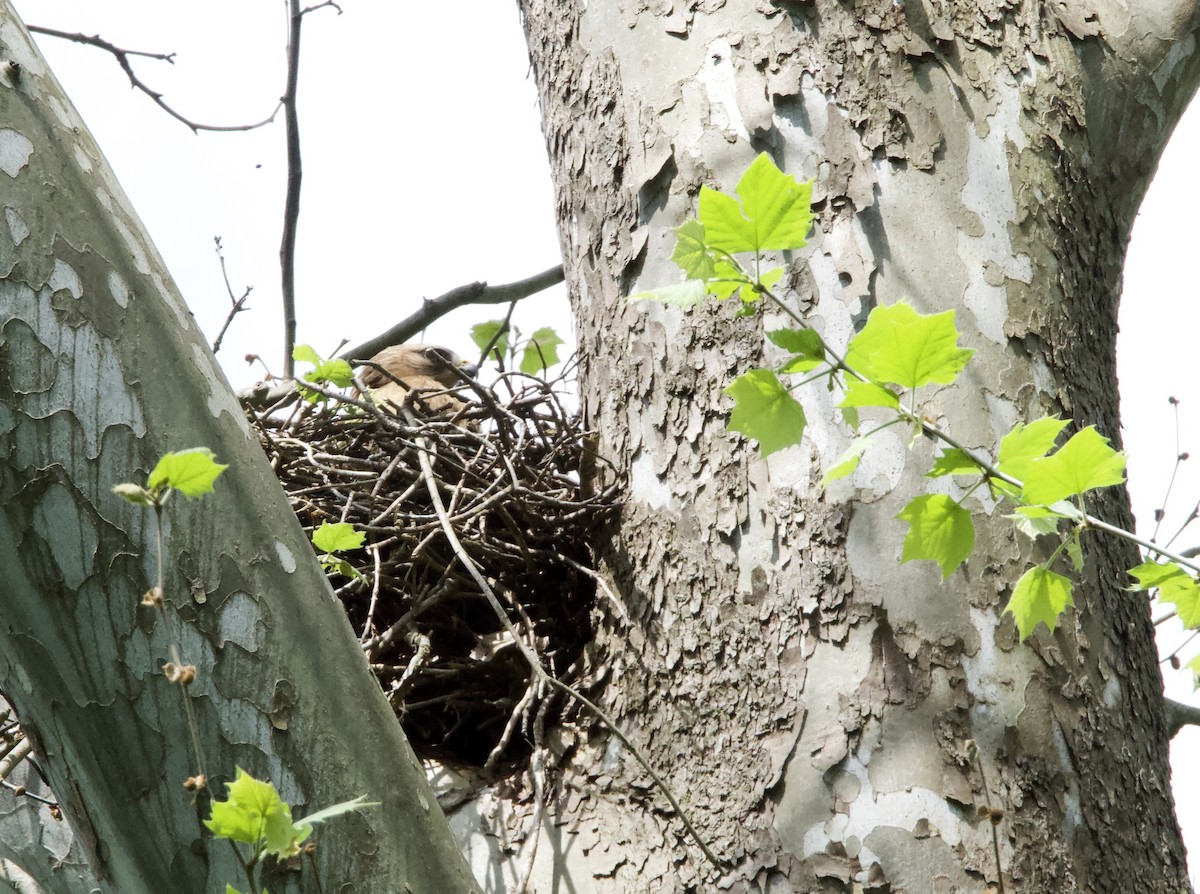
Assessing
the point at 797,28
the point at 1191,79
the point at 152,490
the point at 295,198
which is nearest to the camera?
the point at 152,490

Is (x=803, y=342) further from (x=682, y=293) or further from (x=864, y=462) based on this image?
(x=864, y=462)

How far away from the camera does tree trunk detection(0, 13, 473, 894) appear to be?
1.09m

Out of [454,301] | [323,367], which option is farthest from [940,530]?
[454,301]

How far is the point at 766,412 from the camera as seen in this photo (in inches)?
47.9

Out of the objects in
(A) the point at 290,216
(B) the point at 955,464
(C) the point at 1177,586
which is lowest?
(C) the point at 1177,586

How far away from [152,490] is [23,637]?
0.21 m

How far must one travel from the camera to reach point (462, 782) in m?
1.86

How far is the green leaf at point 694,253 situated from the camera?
1.16 metres

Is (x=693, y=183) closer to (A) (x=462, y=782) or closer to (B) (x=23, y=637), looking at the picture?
(A) (x=462, y=782)

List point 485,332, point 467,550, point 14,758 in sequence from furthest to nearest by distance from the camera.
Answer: point 485,332 < point 467,550 < point 14,758

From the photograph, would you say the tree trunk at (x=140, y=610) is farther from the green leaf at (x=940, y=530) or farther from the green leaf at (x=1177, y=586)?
the green leaf at (x=1177, y=586)

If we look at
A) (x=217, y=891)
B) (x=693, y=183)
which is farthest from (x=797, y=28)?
(x=217, y=891)

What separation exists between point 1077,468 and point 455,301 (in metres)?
2.97

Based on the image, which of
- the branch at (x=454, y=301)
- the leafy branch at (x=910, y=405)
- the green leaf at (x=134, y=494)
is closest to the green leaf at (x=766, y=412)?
the leafy branch at (x=910, y=405)
